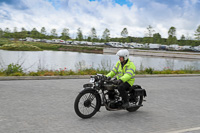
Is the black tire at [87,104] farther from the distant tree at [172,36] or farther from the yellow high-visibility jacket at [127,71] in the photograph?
the distant tree at [172,36]

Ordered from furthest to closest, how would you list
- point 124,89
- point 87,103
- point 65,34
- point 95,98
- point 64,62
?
point 65,34 → point 64,62 → point 124,89 → point 95,98 → point 87,103

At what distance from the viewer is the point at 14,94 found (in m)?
7.57

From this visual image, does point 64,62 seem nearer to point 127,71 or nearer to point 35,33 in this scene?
point 127,71

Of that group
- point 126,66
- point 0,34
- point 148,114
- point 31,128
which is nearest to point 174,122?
point 148,114

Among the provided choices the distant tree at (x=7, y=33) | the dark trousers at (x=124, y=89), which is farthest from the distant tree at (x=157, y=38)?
the dark trousers at (x=124, y=89)

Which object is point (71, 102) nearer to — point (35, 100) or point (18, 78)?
point (35, 100)

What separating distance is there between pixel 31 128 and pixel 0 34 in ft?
411

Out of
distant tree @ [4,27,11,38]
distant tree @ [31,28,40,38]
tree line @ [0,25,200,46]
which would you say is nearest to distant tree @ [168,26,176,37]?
tree line @ [0,25,200,46]

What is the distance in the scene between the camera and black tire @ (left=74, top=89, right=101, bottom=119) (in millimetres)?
5279

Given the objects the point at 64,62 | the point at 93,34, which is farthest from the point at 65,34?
the point at 64,62

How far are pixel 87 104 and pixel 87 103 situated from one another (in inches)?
1.0

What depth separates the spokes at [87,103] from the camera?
17.6 ft

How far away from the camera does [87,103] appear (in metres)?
5.42

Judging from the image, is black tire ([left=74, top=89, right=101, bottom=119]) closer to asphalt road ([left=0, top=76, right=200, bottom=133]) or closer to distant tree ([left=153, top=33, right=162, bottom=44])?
asphalt road ([left=0, top=76, right=200, bottom=133])
